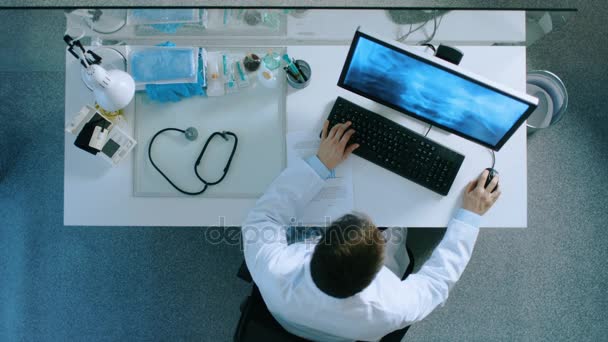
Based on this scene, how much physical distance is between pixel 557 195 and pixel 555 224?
0.14m

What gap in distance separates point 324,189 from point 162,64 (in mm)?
657

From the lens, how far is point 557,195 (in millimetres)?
2025

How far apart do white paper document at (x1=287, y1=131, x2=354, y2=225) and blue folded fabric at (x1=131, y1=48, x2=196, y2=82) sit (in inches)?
15.5

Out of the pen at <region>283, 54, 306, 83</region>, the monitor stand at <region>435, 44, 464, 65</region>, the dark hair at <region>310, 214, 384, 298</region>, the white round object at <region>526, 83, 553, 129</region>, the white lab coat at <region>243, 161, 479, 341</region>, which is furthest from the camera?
the white round object at <region>526, 83, 553, 129</region>

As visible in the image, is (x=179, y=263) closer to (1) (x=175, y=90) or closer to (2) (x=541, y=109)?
(1) (x=175, y=90)

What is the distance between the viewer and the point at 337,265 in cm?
97

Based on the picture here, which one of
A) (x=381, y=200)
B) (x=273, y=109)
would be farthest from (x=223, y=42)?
(x=381, y=200)

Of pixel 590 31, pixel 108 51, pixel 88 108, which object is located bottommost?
pixel 88 108

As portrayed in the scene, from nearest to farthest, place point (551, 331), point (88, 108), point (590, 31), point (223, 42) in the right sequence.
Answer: point (88, 108) → point (223, 42) → point (551, 331) → point (590, 31)

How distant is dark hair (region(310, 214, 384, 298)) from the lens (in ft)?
3.18

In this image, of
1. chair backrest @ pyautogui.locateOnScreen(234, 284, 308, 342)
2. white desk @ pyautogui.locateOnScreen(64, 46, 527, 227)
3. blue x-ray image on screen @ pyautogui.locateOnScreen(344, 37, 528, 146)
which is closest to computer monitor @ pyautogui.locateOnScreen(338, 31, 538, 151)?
blue x-ray image on screen @ pyautogui.locateOnScreen(344, 37, 528, 146)

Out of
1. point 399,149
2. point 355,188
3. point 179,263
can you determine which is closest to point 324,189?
point 355,188

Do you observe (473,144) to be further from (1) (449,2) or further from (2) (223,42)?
(1) (449,2)

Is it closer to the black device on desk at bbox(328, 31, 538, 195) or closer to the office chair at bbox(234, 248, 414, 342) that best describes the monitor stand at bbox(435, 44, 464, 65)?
the black device on desk at bbox(328, 31, 538, 195)
